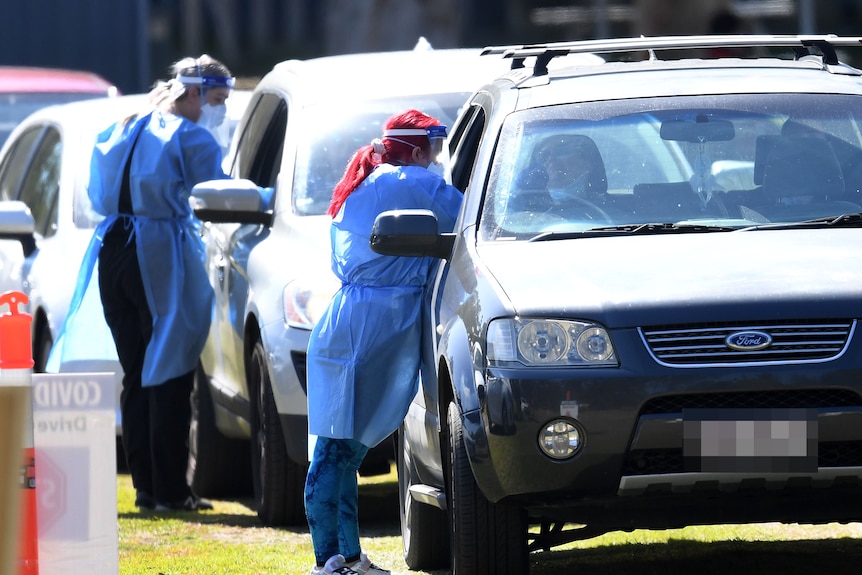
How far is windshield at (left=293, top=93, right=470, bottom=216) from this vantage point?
8.23 metres

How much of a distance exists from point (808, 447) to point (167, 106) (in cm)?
438

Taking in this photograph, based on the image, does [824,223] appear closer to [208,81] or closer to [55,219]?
[208,81]

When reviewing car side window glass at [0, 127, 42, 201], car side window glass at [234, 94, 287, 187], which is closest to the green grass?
car side window glass at [234, 94, 287, 187]

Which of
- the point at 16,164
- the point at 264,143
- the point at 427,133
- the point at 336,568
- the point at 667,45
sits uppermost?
the point at 667,45

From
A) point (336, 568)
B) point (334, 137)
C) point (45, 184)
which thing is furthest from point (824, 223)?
point (45, 184)

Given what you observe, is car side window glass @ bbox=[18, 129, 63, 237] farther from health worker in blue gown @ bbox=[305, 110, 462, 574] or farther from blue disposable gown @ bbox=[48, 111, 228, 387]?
health worker in blue gown @ bbox=[305, 110, 462, 574]

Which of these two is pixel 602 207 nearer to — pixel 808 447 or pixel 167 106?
pixel 808 447

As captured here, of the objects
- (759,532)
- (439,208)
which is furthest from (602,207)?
(759,532)

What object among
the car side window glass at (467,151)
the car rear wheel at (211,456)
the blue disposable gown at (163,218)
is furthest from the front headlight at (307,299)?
Answer: the car rear wheel at (211,456)

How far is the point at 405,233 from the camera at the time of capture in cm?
587

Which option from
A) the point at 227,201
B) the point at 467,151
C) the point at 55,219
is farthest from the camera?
the point at 55,219

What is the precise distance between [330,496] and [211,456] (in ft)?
10.4

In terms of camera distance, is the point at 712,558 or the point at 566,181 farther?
the point at 712,558

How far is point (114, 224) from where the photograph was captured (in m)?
8.69
